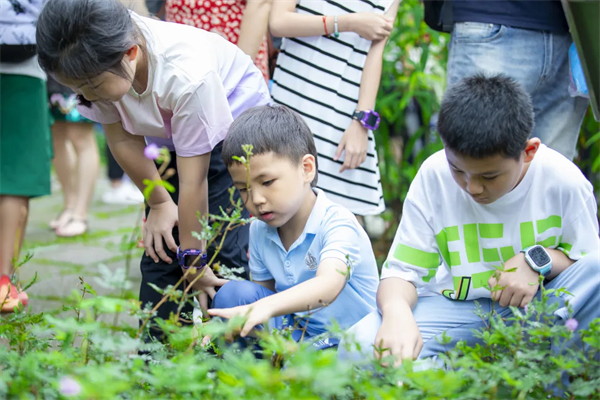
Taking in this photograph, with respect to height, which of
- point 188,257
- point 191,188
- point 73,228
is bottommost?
point 73,228

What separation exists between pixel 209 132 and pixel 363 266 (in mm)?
573

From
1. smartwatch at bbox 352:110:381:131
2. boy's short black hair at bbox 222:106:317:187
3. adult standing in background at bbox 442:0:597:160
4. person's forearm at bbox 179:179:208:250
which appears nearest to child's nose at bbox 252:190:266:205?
boy's short black hair at bbox 222:106:317:187

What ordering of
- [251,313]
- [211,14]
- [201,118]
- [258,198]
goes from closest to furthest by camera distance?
[251,313] → [258,198] → [201,118] → [211,14]

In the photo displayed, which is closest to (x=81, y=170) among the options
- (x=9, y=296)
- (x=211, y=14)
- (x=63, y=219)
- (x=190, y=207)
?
(x=63, y=219)

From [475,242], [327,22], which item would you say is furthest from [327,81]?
[475,242]

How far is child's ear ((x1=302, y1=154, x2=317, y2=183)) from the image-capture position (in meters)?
1.99

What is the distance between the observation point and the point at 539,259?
1767mm

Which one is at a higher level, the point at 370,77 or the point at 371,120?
the point at 370,77

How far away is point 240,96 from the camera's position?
2.16 meters

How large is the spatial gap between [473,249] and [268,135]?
2.03ft

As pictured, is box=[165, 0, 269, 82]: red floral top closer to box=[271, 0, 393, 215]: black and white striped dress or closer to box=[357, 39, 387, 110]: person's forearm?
box=[271, 0, 393, 215]: black and white striped dress

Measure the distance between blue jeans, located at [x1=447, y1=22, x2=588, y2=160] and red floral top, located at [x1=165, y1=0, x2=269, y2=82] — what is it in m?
0.72

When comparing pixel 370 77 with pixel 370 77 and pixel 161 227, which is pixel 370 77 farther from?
pixel 161 227

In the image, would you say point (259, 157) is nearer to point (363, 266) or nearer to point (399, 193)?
point (363, 266)
